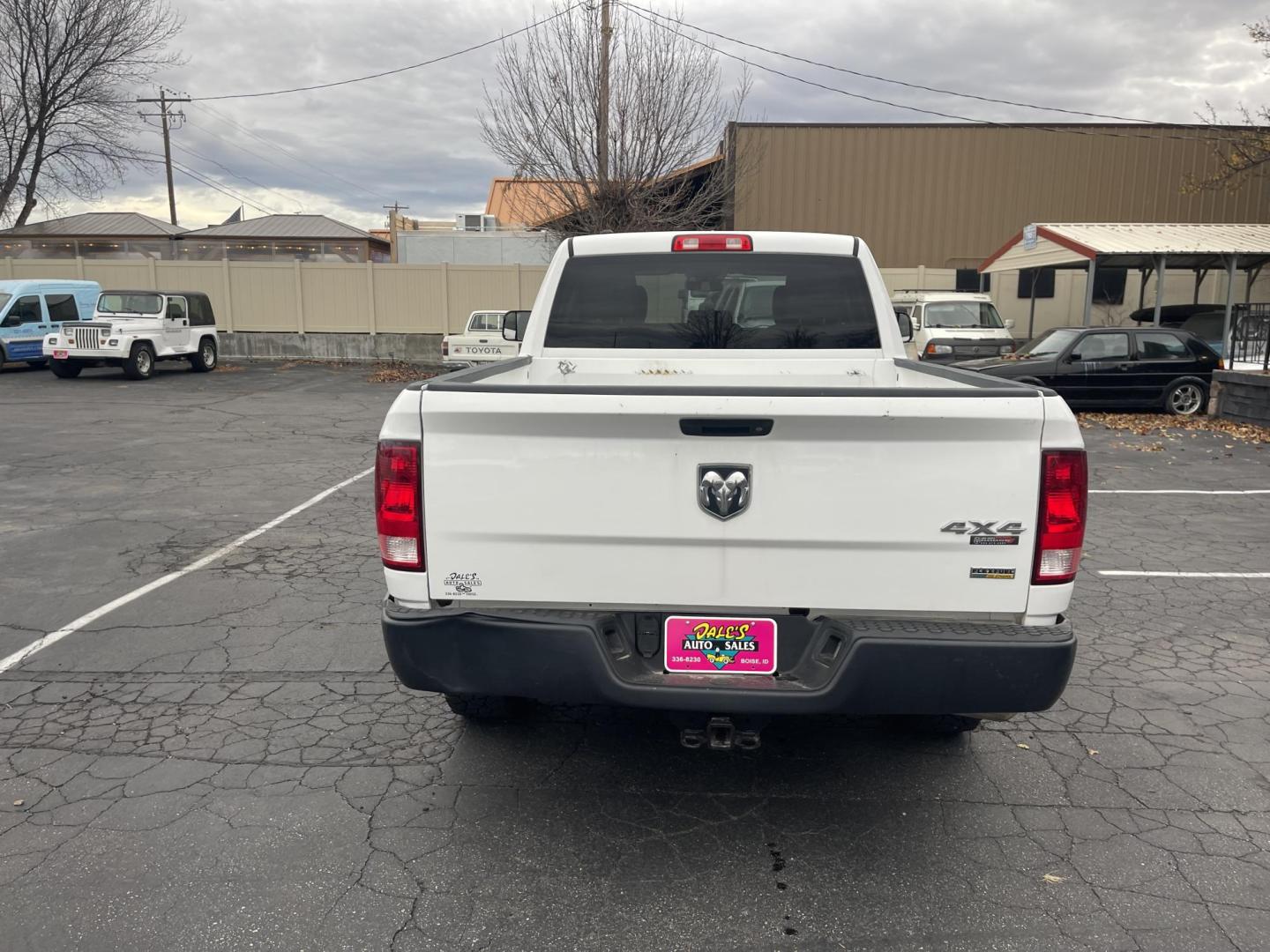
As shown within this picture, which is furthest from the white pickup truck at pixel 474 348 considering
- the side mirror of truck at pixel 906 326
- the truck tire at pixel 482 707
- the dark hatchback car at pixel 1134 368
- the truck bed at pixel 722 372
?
the truck tire at pixel 482 707

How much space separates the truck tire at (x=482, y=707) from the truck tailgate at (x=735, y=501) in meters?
1.10

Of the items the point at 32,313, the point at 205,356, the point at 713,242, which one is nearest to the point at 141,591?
the point at 713,242

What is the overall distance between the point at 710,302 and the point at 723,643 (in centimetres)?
223

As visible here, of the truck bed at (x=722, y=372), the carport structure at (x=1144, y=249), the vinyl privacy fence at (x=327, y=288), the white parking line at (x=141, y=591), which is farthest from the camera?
the vinyl privacy fence at (x=327, y=288)

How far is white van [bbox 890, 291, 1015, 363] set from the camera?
61.0ft

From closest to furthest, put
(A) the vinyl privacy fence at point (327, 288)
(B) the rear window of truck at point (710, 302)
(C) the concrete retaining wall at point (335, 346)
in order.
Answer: (B) the rear window of truck at point (710, 302) → (A) the vinyl privacy fence at point (327, 288) → (C) the concrete retaining wall at point (335, 346)

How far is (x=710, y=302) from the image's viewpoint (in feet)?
15.1

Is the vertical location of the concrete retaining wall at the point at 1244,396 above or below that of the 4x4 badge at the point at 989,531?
below

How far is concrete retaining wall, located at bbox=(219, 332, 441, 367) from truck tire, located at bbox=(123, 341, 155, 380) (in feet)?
18.5

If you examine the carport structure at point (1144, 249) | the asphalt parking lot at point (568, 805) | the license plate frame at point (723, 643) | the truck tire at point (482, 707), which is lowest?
the asphalt parking lot at point (568, 805)

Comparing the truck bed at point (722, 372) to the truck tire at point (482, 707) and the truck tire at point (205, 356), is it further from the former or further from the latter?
the truck tire at point (205, 356)

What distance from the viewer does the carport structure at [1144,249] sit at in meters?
18.0

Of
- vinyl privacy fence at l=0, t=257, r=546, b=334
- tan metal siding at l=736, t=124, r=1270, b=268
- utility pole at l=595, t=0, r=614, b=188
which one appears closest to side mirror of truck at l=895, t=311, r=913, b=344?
utility pole at l=595, t=0, r=614, b=188

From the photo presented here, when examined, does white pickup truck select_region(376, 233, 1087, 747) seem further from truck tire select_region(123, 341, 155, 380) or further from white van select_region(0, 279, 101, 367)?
white van select_region(0, 279, 101, 367)
